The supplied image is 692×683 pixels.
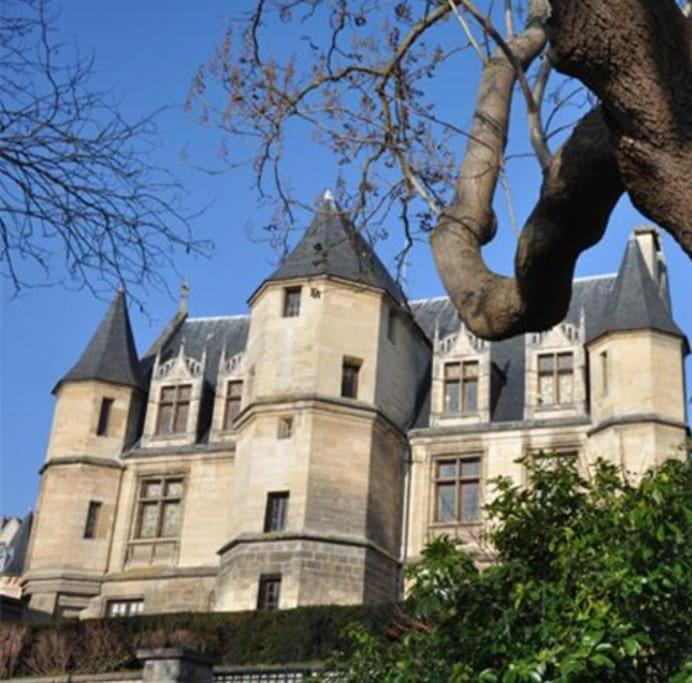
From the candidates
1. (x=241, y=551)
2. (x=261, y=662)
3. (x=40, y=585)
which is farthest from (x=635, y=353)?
(x=40, y=585)

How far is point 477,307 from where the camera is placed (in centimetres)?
469

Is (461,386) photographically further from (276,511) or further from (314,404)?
(276,511)

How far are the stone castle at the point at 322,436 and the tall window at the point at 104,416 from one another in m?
0.05

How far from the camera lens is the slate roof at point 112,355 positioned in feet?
94.7

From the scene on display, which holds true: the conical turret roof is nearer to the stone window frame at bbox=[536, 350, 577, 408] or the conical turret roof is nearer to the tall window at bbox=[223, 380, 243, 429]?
the stone window frame at bbox=[536, 350, 577, 408]

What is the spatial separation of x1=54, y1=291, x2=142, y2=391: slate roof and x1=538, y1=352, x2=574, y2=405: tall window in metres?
9.94

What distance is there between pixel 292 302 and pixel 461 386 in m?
4.26

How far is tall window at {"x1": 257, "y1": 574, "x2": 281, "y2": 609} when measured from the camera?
74.7ft

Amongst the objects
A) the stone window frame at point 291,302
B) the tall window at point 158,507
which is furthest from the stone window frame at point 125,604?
the stone window frame at point 291,302

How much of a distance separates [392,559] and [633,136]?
2169cm

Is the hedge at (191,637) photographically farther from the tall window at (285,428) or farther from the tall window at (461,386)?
the tall window at (461,386)

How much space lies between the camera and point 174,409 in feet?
93.9

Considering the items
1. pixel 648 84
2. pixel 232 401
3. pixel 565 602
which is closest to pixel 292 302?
pixel 232 401

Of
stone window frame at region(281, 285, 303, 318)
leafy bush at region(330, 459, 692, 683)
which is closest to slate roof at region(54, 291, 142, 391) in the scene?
stone window frame at region(281, 285, 303, 318)
